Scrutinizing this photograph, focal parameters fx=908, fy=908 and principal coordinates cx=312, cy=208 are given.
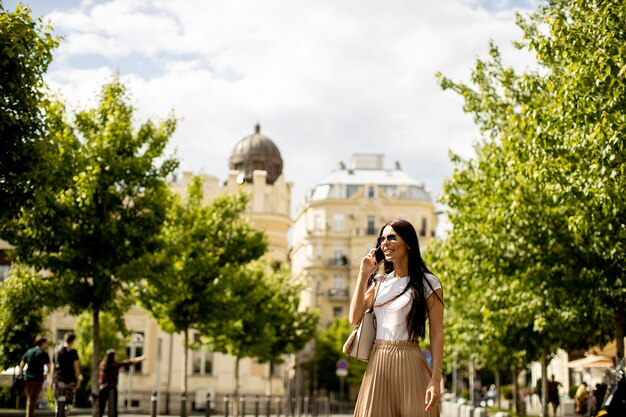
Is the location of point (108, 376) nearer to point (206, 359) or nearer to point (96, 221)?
point (96, 221)

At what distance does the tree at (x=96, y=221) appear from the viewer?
1978 cm

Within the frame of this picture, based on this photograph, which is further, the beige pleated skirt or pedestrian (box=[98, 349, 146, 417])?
pedestrian (box=[98, 349, 146, 417])

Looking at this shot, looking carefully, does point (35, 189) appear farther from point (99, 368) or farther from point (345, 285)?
point (345, 285)

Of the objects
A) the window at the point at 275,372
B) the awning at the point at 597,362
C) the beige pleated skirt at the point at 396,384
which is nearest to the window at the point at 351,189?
the window at the point at 275,372

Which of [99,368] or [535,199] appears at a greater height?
[535,199]

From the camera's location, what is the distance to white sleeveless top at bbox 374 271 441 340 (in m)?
5.93

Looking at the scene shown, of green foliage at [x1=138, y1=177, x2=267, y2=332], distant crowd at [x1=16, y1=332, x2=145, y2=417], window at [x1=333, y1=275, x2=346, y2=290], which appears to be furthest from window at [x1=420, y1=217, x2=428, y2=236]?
distant crowd at [x1=16, y1=332, x2=145, y2=417]

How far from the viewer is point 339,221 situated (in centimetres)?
9619

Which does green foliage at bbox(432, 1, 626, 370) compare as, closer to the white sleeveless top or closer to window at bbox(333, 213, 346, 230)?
the white sleeveless top

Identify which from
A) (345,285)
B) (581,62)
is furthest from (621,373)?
(345,285)

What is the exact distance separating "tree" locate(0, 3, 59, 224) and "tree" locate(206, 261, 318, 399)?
15.5m

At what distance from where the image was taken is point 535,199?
1975 centimetres

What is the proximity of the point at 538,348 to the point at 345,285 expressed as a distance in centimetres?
6082

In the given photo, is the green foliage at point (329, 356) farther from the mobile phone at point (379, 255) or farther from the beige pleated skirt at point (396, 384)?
the beige pleated skirt at point (396, 384)
